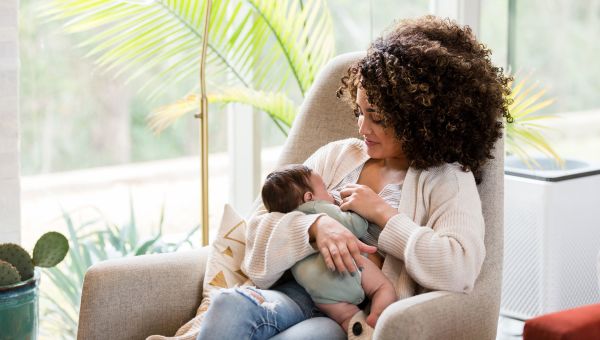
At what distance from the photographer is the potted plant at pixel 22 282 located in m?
2.08

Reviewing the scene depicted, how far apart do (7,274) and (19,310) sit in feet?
0.32

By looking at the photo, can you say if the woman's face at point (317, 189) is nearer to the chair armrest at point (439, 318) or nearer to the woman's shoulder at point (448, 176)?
the woman's shoulder at point (448, 176)

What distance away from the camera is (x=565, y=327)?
1.64m

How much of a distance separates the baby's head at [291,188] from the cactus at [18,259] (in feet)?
1.97

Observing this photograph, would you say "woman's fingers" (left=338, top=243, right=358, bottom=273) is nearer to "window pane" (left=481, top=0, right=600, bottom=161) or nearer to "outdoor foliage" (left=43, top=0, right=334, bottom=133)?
"outdoor foliage" (left=43, top=0, right=334, bottom=133)

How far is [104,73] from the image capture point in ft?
9.89

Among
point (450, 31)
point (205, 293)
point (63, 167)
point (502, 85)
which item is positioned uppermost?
point (450, 31)

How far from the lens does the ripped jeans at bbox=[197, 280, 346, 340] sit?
6.07ft

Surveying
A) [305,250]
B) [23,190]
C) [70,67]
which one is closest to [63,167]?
[23,190]

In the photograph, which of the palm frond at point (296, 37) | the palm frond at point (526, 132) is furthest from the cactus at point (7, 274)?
the palm frond at point (526, 132)

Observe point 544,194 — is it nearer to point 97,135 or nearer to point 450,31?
point 450,31

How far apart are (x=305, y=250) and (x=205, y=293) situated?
30 centimetres

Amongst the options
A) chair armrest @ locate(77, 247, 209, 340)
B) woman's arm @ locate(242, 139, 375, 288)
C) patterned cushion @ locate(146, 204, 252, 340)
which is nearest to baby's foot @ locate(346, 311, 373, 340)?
woman's arm @ locate(242, 139, 375, 288)

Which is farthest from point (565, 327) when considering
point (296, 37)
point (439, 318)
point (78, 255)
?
point (78, 255)
